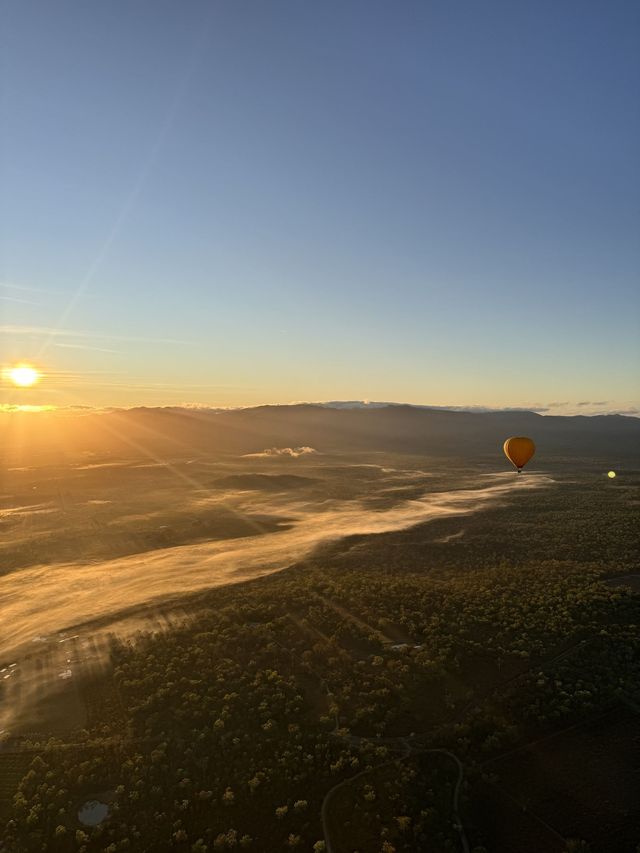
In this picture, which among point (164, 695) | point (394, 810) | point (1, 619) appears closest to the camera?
point (394, 810)

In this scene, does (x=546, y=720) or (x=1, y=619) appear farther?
(x=1, y=619)

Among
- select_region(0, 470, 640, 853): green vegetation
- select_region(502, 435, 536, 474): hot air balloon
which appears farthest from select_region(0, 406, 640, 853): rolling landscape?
select_region(502, 435, 536, 474): hot air balloon

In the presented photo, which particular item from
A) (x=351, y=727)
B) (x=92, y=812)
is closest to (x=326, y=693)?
(x=351, y=727)

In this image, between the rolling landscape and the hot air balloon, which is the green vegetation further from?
the hot air balloon

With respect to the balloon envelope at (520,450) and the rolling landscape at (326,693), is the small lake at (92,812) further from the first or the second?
the balloon envelope at (520,450)

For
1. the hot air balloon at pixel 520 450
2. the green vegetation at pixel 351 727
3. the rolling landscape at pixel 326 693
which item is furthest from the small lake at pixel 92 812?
the hot air balloon at pixel 520 450

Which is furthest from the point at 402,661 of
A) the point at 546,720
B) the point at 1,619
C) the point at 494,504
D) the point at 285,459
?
the point at 285,459

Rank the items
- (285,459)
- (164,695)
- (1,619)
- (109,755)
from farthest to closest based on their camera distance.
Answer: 1. (285,459)
2. (1,619)
3. (164,695)
4. (109,755)

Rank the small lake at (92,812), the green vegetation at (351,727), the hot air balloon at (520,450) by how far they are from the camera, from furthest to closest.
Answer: the hot air balloon at (520,450) < the small lake at (92,812) < the green vegetation at (351,727)

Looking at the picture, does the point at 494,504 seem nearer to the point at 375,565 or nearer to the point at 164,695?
the point at 375,565
